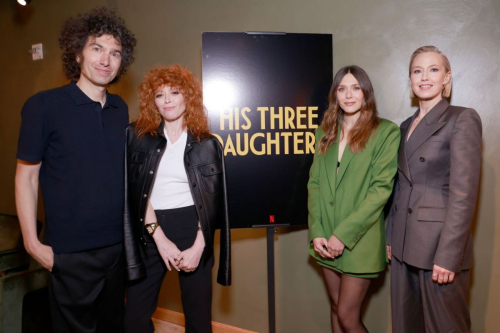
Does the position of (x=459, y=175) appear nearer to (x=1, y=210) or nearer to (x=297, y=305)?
(x=297, y=305)

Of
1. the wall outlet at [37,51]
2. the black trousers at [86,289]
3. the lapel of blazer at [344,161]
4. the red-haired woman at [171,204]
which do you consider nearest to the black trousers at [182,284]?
the red-haired woman at [171,204]

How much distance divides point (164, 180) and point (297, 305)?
157 centimetres

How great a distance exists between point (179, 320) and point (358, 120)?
2.32 meters

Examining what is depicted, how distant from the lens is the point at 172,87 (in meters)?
1.81

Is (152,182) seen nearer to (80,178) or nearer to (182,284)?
(80,178)

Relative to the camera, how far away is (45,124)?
164 centimetres

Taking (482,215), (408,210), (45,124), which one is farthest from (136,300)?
(482,215)

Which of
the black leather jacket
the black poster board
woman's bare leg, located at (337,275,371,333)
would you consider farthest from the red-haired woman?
woman's bare leg, located at (337,275,371,333)

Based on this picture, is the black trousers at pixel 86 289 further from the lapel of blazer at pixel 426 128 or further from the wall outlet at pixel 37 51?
the wall outlet at pixel 37 51

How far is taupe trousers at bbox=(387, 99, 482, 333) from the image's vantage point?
1.59 meters

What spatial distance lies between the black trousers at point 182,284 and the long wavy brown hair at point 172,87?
0.42 metres

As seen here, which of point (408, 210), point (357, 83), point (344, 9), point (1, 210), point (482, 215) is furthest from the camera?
point (1, 210)

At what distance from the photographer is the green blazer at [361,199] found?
1824 mm

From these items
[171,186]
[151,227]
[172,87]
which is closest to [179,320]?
[151,227]
